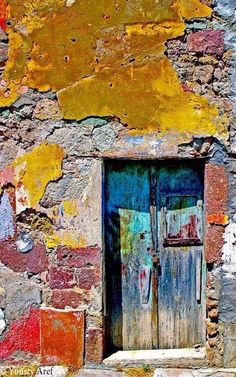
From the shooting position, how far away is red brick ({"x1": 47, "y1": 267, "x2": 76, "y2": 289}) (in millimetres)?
4320

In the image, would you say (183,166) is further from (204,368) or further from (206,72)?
(204,368)

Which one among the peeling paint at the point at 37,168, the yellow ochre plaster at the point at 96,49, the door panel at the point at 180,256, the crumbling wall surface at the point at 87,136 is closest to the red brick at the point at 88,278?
the crumbling wall surface at the point at 87,136

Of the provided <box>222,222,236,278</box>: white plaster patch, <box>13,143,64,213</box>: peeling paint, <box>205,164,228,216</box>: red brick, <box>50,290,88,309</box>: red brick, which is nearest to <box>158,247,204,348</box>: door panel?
<box>222,222,236,278</box>: white plaster patch

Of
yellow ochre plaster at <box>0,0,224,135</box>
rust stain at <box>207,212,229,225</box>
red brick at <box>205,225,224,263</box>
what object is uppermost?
yellow ochre plaster at <box>0,0,224,135</box>

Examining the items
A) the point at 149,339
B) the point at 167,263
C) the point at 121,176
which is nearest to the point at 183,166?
the point at 121,176

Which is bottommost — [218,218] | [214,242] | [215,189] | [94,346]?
[94,346]

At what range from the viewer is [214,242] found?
432 centimetres

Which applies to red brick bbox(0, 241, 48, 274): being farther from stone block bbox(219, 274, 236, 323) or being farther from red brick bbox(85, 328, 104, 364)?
stone block bbox(219, 274, 236, 323)

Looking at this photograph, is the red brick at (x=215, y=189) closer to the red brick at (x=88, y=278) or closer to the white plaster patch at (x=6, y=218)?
the red brick at (x=88, y=278)

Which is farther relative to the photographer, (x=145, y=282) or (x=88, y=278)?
(x=145, y=282)

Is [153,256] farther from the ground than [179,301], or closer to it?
farther from the ground

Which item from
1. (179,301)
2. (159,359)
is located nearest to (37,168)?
(179,301)

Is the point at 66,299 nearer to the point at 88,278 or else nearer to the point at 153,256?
the point at 88,278

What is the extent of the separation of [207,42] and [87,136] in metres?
1.09
